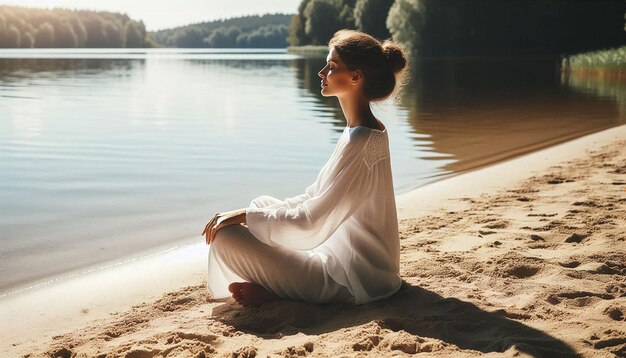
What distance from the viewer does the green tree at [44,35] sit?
4092 inches

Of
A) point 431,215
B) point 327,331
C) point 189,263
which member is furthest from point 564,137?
point 327,331

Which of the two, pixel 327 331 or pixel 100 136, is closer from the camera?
pixel 327 331

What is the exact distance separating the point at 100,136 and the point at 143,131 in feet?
3.07

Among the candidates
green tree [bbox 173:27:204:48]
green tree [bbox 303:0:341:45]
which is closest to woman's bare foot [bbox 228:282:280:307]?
green tree [bbox 303:0:341:45]

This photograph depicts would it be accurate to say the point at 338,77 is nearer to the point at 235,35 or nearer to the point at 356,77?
the point at 356,77

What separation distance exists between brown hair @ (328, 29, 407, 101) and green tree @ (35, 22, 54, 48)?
110464mm

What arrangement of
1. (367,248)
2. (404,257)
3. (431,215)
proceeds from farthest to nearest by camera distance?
1. (431,215)
2. (404,257)
3. (367,248)

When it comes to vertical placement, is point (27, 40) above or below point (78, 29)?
below

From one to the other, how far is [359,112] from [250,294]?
1103 mm

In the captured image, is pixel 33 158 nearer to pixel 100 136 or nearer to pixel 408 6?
pixel 100 136

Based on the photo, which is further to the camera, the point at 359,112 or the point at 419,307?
the point at 419,307

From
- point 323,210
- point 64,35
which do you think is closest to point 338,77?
point 323,210

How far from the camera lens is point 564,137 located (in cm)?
1219

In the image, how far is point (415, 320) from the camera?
10.7 ft
